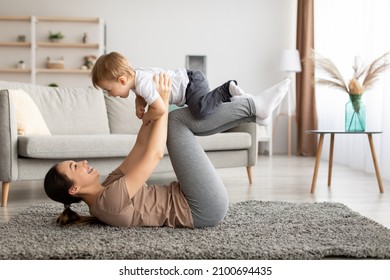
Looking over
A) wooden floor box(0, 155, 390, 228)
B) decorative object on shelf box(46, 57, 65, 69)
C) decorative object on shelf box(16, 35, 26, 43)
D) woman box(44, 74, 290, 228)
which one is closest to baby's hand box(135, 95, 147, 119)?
woman box(44, 74, 290, 228)

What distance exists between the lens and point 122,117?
513 centimetres

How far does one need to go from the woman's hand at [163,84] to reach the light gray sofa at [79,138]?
152 centimetres

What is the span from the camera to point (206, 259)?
2.29 metres

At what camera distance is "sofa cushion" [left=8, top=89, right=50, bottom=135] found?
4.22m

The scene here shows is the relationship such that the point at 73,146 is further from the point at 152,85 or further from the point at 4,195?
the point at 152,85

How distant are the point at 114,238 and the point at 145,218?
0.24 meters

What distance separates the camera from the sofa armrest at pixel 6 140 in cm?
378

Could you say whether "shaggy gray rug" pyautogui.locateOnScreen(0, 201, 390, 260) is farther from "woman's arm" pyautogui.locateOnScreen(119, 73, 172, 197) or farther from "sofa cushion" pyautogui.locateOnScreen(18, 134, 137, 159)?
"sofa cushion" pyautogui.locateOnScreen(18, 134, 137, 159)

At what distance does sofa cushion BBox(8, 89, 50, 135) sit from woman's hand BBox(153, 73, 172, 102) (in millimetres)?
1851

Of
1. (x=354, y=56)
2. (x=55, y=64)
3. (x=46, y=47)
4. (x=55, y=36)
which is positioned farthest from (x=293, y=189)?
(x=46, y=47)

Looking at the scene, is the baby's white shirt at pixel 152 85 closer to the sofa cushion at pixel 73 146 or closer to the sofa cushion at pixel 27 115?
the sofa cushion at pixel 73 146
